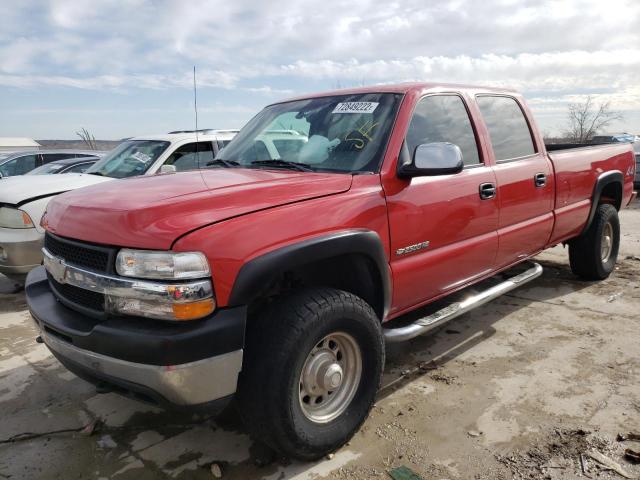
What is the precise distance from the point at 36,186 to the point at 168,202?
12.1 ft

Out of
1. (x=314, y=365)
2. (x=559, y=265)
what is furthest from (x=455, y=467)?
(x=559, y=265)

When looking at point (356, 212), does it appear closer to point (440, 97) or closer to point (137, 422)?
point (440, 97)

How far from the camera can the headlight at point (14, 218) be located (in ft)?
16.0

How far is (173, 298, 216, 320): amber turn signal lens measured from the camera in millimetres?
2066

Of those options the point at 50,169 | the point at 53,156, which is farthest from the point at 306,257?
the point at 53,156

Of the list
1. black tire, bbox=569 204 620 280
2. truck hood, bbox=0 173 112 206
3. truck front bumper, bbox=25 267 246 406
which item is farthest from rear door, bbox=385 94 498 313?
truck hood, bbox=0 173 112 206

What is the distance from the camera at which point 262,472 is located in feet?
8.18

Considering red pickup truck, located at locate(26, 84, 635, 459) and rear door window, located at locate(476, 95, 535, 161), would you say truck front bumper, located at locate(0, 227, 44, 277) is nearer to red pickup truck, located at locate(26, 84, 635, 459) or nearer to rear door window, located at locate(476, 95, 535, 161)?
red pickup truck, located at locate(26, 84, 635, 459)

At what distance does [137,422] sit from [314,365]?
1.20 meters

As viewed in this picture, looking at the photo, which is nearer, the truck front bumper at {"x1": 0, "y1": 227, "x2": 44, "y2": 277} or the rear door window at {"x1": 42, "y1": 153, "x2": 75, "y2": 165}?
the truck front bumper at {"x1": 0, "y1": 227, "x2": 44, "y2": 277}

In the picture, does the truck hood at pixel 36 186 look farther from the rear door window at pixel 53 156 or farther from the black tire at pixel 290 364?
the rear door window at pixel 53 156

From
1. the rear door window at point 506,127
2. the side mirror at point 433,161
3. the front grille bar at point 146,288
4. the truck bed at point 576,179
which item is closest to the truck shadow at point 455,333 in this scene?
the truck bed at point 576,179

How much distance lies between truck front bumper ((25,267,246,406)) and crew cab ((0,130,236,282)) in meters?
3.05

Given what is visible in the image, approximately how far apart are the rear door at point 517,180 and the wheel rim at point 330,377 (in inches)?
65.0
